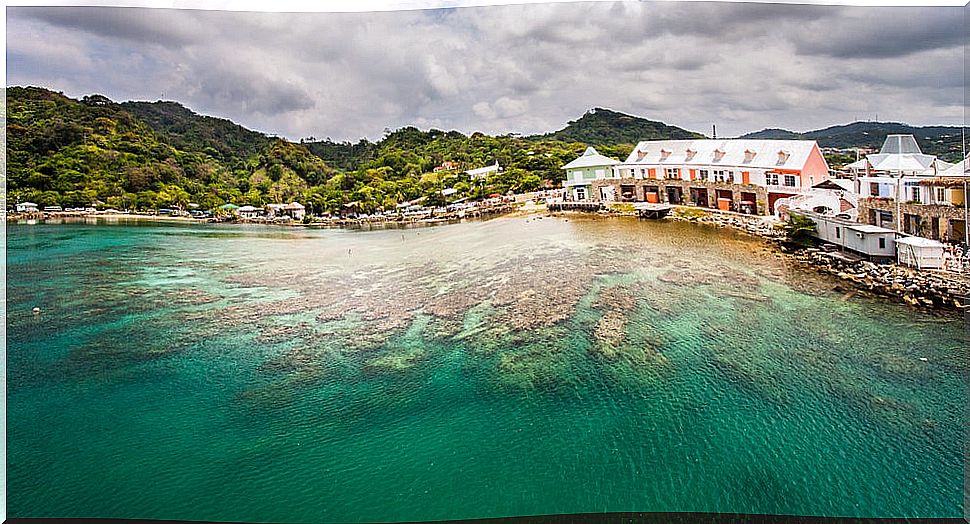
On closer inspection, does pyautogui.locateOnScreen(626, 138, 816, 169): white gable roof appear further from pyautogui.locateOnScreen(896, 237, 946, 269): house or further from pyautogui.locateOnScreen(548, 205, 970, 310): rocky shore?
pyautogui.locateOnScreen(896, 237, 946, 269): house

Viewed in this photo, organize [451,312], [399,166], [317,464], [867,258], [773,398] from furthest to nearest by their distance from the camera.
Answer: [399,166] < [867,258] < [451,312] < [773,398] < [317,464]

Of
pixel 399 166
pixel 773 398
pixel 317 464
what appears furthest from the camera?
pixel 399 166

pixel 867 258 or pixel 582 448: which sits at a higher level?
pixel 867 258

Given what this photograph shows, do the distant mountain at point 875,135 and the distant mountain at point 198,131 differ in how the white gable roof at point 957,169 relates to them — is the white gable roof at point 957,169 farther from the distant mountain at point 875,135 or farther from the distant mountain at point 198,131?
the distant mountain at point 198,131

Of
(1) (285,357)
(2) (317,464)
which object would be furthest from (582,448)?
(1) (285,357)

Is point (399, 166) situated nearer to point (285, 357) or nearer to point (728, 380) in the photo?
point (285, 357)

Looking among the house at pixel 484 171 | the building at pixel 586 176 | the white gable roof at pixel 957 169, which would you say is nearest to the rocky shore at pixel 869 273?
the building at pixel 586 176

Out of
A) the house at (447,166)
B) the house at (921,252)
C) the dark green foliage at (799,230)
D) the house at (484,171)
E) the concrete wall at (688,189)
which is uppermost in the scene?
the house at (447,166)
